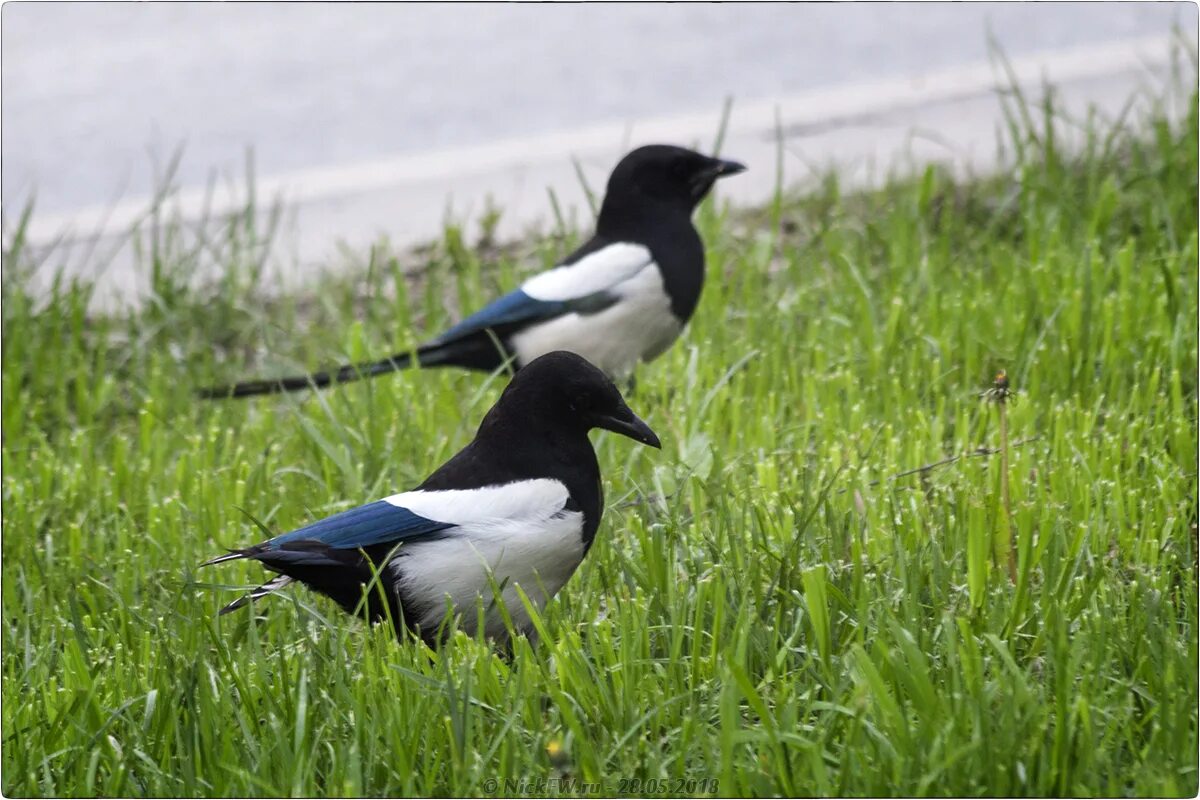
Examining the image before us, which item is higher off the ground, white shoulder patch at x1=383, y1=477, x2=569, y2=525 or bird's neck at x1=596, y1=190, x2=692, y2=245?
bird's neck at x1=596, y1=190, x2=692, y2=245

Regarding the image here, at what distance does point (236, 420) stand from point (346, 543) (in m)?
1.85

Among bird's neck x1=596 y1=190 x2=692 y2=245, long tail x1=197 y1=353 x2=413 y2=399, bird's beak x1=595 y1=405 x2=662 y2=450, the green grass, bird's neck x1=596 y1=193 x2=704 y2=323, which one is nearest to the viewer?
the green grass

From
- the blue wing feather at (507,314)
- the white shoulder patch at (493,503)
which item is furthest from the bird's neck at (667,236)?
the white shoulder patch at (493,503)

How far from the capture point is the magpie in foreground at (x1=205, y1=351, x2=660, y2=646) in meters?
2.97

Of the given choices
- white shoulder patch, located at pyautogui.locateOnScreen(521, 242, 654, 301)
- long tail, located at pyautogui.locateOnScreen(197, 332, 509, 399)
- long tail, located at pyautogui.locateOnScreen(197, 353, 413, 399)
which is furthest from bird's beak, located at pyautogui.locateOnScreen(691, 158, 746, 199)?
long tail, located at pyautogui.locateOnScreen(197, 353, 413, 399)

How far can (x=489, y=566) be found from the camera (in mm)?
2977

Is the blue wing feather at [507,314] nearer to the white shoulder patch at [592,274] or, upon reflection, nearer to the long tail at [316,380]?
the white shoulder patch at [592,274]

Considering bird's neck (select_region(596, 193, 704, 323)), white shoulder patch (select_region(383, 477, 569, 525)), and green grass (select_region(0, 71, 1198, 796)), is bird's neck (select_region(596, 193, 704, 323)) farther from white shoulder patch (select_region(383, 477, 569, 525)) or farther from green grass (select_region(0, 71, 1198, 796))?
white shoulder patch (select_region(383, 477, 569, 525))

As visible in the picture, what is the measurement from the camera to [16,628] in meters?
3.26

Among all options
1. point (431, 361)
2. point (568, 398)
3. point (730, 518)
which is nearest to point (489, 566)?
point (568, 398)

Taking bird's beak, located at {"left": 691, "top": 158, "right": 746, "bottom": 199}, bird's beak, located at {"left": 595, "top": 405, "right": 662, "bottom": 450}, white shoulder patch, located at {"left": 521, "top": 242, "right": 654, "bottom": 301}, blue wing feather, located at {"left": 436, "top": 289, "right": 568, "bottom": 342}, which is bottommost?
bird's beak, located at {"left": 595, "top": 405, "right": 662, "bottom": 450}

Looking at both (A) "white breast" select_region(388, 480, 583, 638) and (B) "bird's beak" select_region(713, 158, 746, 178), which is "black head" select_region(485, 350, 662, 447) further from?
(B) "bird's beak" select_region(713, 158, 746, 178)

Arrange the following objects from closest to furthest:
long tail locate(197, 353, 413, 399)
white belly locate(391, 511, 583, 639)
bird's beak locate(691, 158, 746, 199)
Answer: white belly locate(391, 511, 583, 639), long tail locate(197, 353, 413, 399), bird's beak locate(691, 158, 746, 199)

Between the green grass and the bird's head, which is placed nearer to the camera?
the green grass
